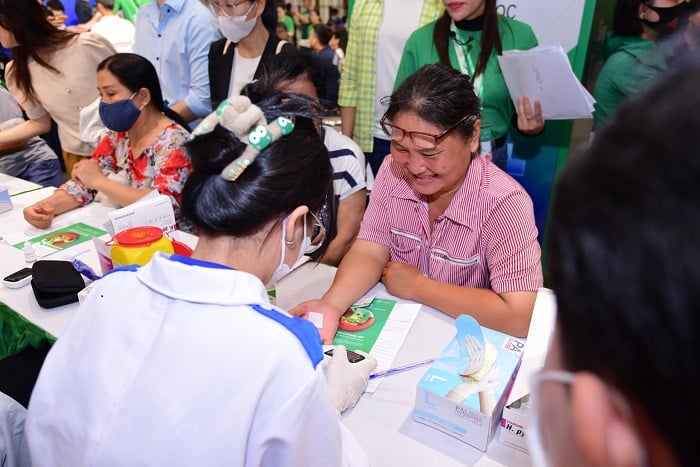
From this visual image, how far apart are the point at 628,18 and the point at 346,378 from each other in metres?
2.53

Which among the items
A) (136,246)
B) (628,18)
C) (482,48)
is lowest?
(136,246)

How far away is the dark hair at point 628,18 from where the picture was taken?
2545 mm

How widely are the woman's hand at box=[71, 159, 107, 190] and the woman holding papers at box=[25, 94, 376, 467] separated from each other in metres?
1.38

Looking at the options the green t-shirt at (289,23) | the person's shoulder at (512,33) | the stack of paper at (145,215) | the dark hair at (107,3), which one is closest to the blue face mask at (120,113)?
the stack of paper at (145,215)

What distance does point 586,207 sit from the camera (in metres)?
0.35

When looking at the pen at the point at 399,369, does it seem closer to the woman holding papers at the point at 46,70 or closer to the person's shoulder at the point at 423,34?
the person's shoulder at the point at 423,34

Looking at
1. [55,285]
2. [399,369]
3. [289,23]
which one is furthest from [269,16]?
[289,23]

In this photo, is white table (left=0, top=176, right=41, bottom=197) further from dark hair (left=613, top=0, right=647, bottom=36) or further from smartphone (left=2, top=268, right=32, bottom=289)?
dark hair (left=613, top=0, right=647, bottom=36)

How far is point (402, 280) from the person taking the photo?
4.92ft

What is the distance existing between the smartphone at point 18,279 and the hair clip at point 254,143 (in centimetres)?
112

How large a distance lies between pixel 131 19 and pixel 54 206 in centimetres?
359

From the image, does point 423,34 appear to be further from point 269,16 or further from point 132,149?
point 132,149

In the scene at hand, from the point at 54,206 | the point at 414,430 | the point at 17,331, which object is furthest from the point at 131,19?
the point at 414,430

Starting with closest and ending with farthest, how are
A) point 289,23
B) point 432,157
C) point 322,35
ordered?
point 432,157 → point 322,35 → point 289,23
